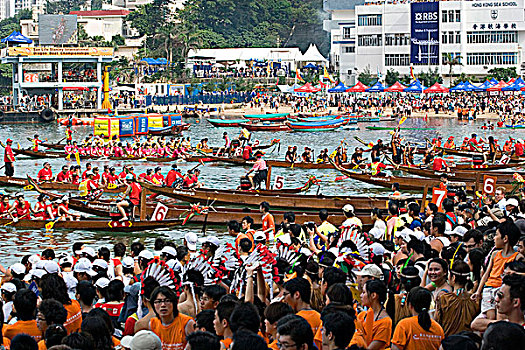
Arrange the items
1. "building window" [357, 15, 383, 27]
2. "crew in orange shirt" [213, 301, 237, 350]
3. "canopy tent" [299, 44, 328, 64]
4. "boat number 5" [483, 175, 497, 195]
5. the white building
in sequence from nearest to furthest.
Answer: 1. "crew in orange shirt" [213, 301, 237, 350]
2. "boat number 5" [483, 175, 497, 195]
3. the white building
4. "building window" [357, 15, 383, 27]
5. "canopy tent" [299, 44, 328, 64]

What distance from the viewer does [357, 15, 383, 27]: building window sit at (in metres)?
87.1

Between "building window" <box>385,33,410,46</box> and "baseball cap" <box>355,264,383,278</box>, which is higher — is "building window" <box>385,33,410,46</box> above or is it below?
above

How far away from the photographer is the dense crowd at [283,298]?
20.9 feet

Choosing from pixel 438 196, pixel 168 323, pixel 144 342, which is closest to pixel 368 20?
pixel 438 196

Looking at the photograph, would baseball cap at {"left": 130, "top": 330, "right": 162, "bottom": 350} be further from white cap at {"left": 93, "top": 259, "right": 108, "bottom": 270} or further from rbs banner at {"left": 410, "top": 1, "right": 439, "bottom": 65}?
rbs banner at {"left": 410, "top": 1, "right": 439, "bottom": 65}

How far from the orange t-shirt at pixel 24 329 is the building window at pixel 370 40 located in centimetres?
8256

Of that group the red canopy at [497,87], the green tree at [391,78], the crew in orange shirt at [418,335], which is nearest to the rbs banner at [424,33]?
the green tree at [391,78]

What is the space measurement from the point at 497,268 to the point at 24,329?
15.9 ft

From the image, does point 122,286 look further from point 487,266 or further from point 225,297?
point 487,266

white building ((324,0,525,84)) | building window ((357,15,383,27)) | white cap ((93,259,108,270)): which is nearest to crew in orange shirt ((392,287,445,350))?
white cap ((93,259,108,270))

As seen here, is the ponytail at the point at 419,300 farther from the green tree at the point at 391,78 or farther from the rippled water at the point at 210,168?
the green tree at the point at 391,78

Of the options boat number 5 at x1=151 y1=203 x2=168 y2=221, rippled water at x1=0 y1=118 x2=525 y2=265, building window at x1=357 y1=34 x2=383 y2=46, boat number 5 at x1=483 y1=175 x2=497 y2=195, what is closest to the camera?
boat number 5 at x1=483 y1=175 x2=497 y2=195

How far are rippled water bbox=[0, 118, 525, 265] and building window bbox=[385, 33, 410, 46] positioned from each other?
19.0 metres

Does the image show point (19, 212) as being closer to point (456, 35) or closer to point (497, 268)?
point (497, 268)
